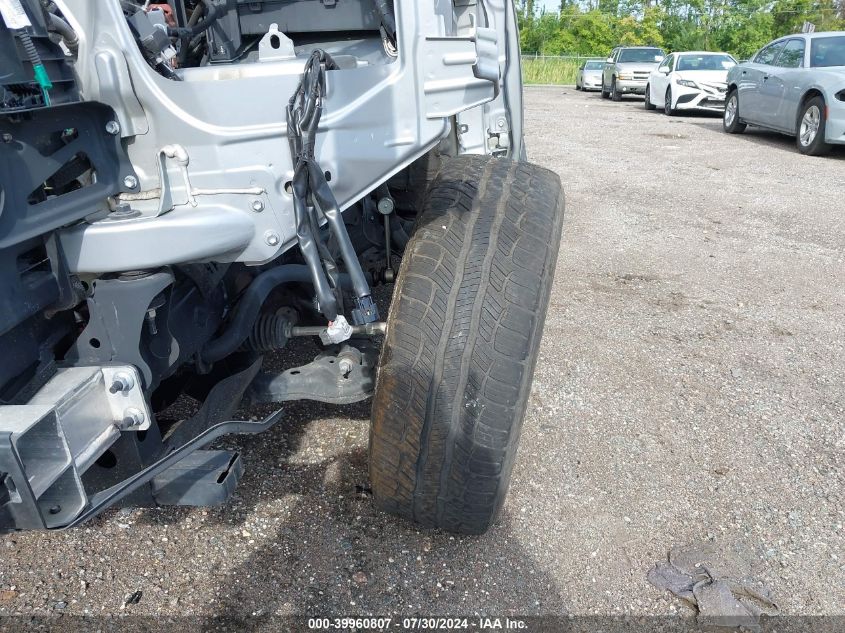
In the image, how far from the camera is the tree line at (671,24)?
30.1 m

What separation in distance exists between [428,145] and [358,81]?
0.78 ft

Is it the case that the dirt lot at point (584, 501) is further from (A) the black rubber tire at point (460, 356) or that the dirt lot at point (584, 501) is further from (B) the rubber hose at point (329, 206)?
(B) the rubber hose at point (329, 206)

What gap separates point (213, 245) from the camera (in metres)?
1.58

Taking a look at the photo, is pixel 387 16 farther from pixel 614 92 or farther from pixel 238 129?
pixel 614 92

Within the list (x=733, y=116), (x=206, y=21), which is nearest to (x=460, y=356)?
(x=206, y=21)

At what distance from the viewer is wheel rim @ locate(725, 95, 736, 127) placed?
11.2m

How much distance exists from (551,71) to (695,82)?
1783 centimetres

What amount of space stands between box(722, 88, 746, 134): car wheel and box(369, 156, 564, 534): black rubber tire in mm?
10807

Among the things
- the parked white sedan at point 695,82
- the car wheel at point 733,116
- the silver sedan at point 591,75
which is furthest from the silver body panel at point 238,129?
the silver sedan at point 591,75

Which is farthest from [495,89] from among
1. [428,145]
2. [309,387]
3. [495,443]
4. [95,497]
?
[95,497]

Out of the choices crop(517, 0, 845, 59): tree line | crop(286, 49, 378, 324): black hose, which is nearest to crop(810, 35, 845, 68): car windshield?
crop(286, 49, 378, 324): black hose

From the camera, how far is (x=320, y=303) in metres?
1.60

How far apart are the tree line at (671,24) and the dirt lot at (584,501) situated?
99.1ft

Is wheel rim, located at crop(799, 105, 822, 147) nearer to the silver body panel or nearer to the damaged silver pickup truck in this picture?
the damaged silver pickup truck
